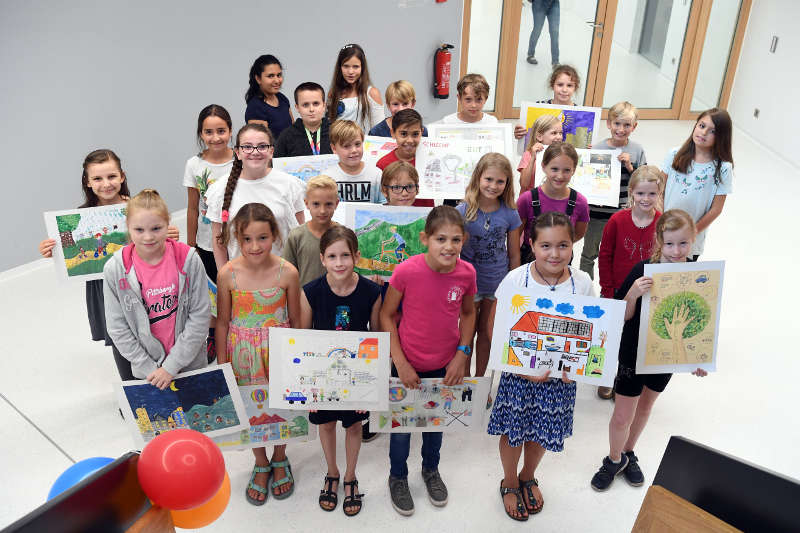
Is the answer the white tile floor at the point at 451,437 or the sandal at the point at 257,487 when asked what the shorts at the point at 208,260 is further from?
the sandal at the point at 257,487

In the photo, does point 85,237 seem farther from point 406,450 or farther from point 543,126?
point 543,126

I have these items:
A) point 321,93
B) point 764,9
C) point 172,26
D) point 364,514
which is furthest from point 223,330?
point 764,9

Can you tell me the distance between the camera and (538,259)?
2.49 meters

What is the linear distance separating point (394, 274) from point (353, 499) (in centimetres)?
109

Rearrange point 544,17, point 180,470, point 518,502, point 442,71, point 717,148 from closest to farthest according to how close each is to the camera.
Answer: point 180,470 → point 518,502 → point 717,148 → point 442,71 → point 544,17

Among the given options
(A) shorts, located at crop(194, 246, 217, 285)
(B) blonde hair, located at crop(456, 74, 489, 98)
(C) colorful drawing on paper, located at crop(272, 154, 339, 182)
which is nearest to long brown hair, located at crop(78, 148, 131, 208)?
(A) shorts, located at crop(194, 246, 217, 285)

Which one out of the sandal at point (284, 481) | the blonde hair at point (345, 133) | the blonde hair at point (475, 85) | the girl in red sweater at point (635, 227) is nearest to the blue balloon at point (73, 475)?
the sandal at point (284, 481)

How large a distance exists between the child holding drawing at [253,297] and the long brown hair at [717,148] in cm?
233

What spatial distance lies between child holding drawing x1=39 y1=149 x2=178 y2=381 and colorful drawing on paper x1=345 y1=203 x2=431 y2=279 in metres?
0.90

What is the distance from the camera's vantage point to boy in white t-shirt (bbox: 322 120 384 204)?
10.5 feet

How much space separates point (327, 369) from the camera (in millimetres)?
2490

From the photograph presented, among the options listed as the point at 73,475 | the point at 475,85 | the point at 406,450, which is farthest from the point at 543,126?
the point at 73,475

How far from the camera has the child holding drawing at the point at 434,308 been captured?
97.4 inches

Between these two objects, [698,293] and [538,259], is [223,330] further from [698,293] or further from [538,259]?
[698,293]
